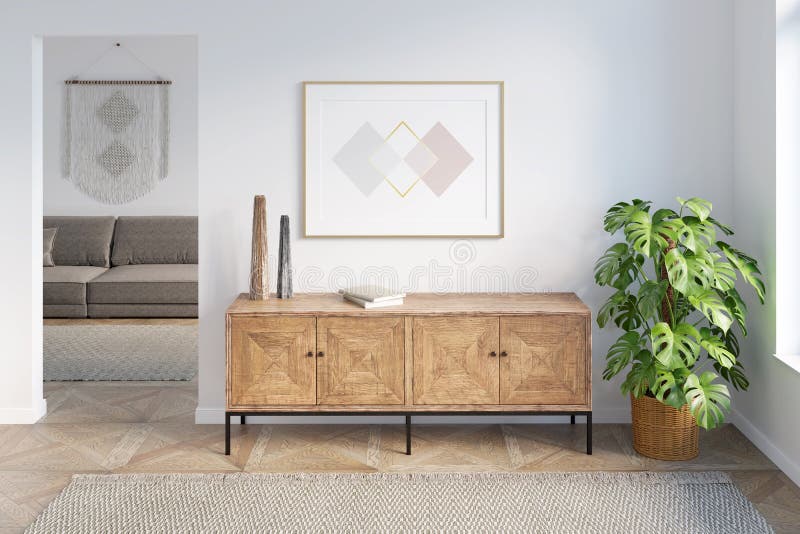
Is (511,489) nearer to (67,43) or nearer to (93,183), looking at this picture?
(93,183)

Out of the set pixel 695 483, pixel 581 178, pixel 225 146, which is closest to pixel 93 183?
pixel 225 146

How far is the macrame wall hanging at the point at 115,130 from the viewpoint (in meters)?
6.38

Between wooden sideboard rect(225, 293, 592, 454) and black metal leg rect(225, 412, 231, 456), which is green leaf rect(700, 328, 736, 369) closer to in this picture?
wooden sideboard rect(225, 293, 592, 454)

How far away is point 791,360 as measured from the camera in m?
2.83

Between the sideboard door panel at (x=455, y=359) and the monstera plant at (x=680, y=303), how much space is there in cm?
53

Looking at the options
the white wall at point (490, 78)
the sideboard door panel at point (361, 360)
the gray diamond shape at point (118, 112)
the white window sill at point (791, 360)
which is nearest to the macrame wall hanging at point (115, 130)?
the gray diamond shape at point (118, 112)

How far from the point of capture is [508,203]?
3377 millimetres

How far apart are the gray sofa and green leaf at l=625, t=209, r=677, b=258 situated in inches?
157

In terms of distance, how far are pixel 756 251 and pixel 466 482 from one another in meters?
1.64

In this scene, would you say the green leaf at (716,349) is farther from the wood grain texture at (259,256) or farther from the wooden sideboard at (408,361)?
the wood grain texture at (259,256)

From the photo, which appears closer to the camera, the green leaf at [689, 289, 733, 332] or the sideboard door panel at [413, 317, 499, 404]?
the green leaf at [689, 289, 733, 332]

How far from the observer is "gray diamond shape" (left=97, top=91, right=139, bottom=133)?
638 cm

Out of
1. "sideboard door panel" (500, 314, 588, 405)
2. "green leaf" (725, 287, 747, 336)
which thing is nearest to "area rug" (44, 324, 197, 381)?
"sideboard door panel" (500, 314, 588, 405)

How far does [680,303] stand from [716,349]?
0.28 meters
